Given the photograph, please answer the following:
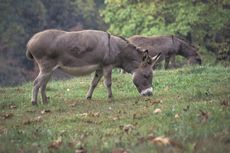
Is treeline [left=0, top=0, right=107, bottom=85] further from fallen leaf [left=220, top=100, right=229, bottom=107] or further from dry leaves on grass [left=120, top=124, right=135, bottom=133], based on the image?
dry leaves on grass [left=120, top=124, right=135, bottom=133]

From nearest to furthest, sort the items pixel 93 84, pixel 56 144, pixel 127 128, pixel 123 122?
1. pixel 56 144
2. pixel 127 128
3. pixel 123 122
4. pixel 93 84

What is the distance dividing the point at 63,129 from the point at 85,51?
4.14m

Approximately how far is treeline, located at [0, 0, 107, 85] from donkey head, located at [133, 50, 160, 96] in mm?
23302

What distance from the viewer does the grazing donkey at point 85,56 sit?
12.8m

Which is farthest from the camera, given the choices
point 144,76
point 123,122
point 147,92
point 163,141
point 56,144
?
point 144,76

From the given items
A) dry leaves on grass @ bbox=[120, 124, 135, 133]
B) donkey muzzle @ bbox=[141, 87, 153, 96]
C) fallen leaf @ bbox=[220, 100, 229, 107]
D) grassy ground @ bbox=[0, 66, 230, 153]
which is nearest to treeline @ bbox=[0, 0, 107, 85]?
donkey muzzle @ bbox=[141, 87, 153, 96]

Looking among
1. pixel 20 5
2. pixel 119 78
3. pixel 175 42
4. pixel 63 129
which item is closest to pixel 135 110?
pixel 63 129

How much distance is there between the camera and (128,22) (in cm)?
3372

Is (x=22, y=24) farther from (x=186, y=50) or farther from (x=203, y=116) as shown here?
(x=203, y=116)

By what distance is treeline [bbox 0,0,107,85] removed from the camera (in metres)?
38.7

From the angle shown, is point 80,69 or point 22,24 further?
point 22,24

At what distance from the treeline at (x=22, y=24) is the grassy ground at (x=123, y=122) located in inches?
934

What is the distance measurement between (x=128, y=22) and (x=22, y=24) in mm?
10159

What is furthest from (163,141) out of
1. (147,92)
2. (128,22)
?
(128,22)
